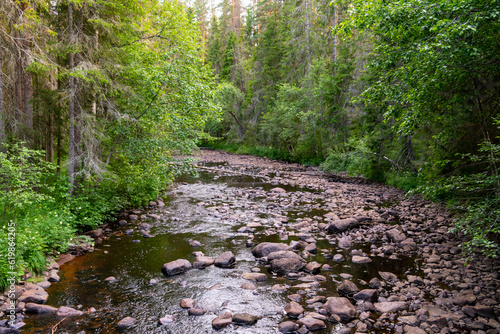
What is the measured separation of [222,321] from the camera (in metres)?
5.10

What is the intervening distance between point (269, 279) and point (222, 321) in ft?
6.33

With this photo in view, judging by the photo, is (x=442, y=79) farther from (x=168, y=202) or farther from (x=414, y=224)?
(x=168, y=202)

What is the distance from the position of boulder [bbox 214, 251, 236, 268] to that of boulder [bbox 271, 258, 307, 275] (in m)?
1.05

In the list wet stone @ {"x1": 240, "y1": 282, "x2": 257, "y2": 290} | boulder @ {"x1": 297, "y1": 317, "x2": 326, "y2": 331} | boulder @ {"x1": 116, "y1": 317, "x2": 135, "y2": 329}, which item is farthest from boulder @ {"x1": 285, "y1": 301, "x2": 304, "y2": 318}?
boulder @ {"x1": 116, "y1": 317, "x2": 135, "y2": 329}

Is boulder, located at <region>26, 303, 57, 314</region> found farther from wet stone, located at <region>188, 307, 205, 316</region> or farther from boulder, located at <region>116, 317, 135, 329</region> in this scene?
wet stone, located at <region>188, 307, 205, 316</region>

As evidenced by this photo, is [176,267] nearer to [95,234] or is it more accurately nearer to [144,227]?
[95,234]

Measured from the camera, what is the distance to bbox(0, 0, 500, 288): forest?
18.3 feet

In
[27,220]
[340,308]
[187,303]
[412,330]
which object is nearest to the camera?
[412,330]

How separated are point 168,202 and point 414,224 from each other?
10.2 meters

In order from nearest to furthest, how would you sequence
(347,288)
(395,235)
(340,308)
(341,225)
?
(340,308)
(347,288)
(395,235)
(341,225)

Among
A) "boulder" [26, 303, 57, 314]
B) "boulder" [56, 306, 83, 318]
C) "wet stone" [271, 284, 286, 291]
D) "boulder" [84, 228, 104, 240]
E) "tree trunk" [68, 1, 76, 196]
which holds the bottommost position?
"wet stone" [271, 284, 286, 291]

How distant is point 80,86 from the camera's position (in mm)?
8844

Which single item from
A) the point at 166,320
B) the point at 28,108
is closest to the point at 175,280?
the point at 166,320

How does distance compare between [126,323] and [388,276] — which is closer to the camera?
[126,323]
